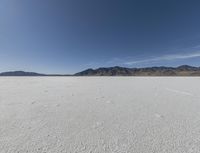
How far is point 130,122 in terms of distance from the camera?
202 centimetres

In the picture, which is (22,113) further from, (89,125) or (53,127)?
(89,125)

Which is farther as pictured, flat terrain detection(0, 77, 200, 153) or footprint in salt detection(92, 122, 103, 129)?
footprint in salt detection(92, 122, 103, 129)

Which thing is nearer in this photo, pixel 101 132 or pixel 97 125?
pixel 101 132

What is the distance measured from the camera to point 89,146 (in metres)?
1.37

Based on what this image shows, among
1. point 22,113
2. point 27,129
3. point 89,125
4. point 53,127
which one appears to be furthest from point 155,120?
point 22,113

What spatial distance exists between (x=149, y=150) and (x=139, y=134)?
1.11ft

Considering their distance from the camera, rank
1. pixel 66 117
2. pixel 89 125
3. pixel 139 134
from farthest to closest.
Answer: pixel 66 117 < pixel 89 125 < pixel 139 134

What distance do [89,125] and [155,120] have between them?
100 centimetres

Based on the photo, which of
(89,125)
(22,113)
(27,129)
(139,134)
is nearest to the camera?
(139,134)

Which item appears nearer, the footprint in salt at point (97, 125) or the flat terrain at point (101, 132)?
the flat terrain at point (101, 132)

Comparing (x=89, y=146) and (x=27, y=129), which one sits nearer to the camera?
(x=89, y=146)

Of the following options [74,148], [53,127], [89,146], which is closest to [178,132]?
[89,146]

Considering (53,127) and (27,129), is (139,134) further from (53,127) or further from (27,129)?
(27,129)

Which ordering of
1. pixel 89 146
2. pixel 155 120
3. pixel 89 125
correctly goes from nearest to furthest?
pixel 89 146 < pixel 89 125 < pixel 155 120
